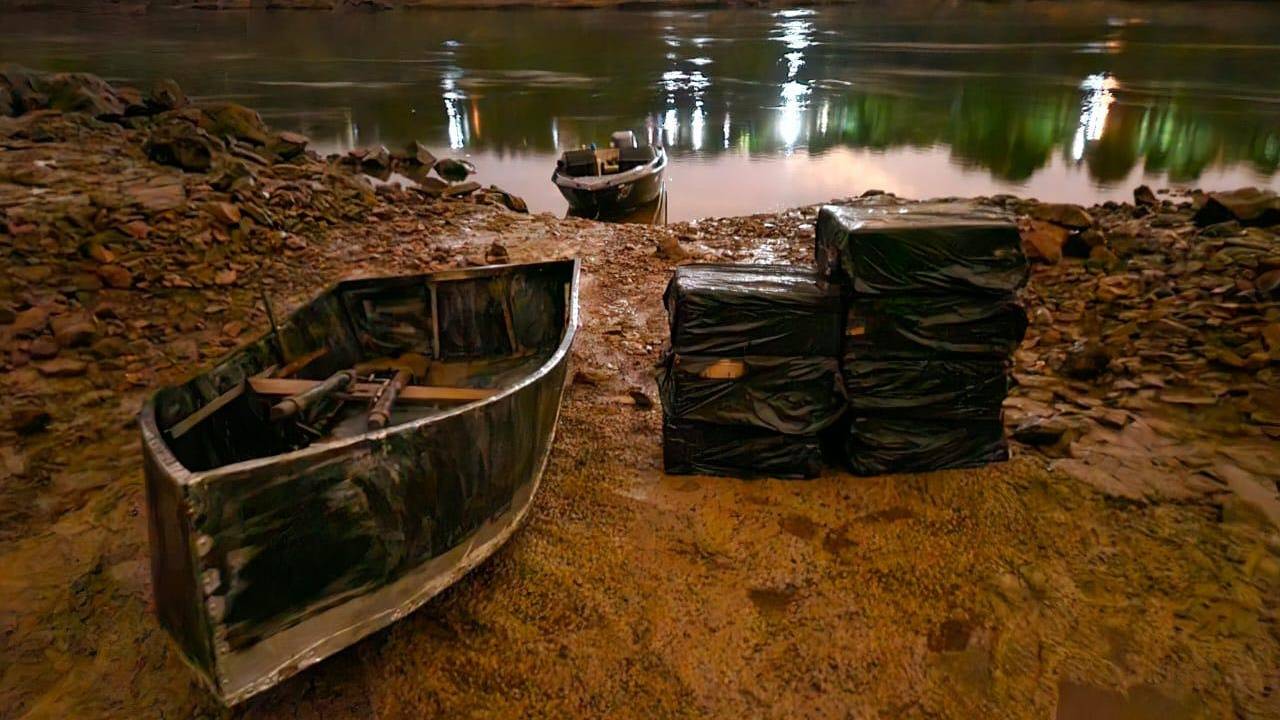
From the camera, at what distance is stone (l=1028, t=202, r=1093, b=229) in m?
8.27

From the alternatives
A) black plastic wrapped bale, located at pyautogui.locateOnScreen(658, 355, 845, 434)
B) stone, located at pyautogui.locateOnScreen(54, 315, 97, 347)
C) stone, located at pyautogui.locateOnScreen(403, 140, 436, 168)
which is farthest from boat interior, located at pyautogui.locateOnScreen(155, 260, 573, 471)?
stone, located at pyautogui.locateOnScreen(403, 140, 436, 168)

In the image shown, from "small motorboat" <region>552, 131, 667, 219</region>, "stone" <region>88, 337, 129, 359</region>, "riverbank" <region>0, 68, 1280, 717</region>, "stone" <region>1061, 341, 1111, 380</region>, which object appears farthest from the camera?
"small motorboat" <region>552, 131, 667, 219</region>

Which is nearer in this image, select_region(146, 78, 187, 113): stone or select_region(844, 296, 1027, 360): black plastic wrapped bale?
select_region(844, 296, 1027, 360): black plastic wrapped bale

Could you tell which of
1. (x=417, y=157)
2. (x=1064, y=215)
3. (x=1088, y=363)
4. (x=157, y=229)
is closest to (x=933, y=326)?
(x=1088, y=363)

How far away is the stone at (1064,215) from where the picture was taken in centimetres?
827

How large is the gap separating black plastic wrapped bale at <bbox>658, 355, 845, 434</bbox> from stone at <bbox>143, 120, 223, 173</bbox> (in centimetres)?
927

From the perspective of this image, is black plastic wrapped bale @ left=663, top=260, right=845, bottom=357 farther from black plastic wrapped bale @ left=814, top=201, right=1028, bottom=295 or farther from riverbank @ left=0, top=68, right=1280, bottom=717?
riverbank @ left=0, top=68, right=1280, bottom=717

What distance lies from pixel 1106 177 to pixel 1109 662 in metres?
17.0

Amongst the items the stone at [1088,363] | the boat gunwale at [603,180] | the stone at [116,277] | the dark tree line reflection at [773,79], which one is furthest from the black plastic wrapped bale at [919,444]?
the dark tree line reflection at [773,79]

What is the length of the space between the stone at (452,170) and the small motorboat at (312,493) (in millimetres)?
11931

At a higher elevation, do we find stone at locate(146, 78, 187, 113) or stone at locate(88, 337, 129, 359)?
stone at locate(146, 78, 187, 113)

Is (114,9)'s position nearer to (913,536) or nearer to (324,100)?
(324,100)

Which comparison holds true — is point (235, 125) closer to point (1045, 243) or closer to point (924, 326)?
point (924, 326)

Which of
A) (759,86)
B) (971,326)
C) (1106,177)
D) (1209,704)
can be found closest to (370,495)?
(971,326)
